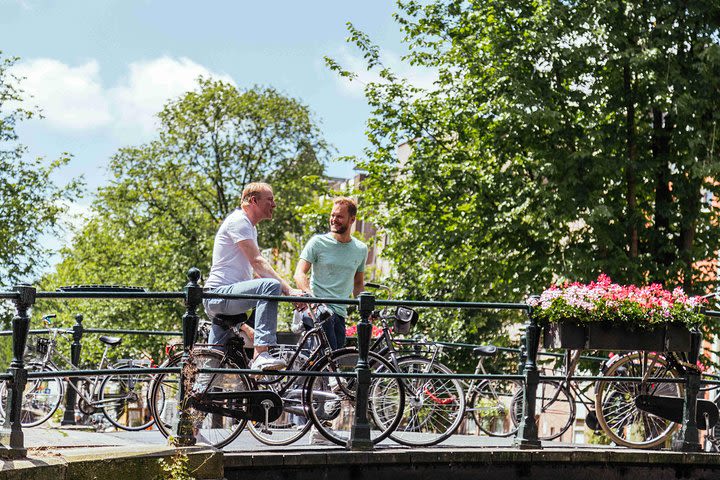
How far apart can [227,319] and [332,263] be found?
112 cm

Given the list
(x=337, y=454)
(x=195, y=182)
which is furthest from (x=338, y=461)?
(x=195, y=182)

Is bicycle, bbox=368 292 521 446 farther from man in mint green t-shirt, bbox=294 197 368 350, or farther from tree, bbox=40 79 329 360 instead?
tree, bbox=40 79 329 360

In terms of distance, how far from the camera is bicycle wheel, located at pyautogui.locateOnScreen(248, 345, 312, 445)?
7.54 m

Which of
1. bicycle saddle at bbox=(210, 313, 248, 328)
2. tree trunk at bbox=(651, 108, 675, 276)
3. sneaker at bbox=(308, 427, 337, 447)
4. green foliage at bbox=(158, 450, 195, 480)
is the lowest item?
green foliage at bbox=(158, 450, 195, 480)

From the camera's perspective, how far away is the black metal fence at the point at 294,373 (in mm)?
6160

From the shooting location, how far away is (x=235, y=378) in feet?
24.5

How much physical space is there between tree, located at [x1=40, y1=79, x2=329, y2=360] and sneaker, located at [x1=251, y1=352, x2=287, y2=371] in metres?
33.4

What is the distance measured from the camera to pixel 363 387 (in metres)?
7.36

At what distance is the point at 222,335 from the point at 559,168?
11.3m

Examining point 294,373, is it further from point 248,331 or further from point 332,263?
point 332,263

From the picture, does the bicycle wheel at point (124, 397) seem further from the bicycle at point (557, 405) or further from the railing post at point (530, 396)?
the railing post at point (530, 396)

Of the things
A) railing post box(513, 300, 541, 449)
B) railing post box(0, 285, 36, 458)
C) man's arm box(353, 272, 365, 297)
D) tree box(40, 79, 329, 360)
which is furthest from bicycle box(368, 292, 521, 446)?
tree box(40, 79, 329, 360)

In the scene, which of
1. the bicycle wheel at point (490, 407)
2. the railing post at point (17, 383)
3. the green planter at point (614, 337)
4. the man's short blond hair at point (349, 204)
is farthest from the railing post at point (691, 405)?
the railing post at point (17, 383)

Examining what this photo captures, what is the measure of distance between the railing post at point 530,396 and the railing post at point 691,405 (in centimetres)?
131
